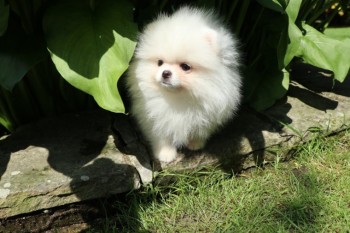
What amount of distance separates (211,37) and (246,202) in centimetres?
84

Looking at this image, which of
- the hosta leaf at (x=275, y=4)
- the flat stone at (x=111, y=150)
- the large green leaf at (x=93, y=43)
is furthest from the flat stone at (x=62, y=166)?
the hosta leaf at (x=275, y=4)

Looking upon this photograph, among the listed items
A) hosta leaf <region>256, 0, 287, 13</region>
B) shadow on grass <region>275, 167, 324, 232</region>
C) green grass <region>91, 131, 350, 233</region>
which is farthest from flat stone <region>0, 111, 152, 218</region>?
hosta leaf <region>256, 0, 287, 13</region>

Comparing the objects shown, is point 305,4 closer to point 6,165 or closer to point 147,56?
point 147,56

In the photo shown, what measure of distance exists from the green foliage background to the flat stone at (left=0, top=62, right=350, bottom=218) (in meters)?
0.13

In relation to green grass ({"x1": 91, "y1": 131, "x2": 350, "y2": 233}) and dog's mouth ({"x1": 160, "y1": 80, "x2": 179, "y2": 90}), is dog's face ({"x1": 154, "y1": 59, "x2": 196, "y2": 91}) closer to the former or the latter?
dog's mouth ({"x1": 160, "y1": 80, "x2": 179, "y2": 90})

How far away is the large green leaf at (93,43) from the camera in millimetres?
1788

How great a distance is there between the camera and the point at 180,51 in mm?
1823

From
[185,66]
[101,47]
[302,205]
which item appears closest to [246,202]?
[302,205]

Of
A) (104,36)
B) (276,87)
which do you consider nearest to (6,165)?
(104,36)

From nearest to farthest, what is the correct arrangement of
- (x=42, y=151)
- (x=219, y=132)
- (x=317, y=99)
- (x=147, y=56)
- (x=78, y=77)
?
(x=78, y=77), (x=147, y=56), (x=42, y=151), (x=219, y=132), (x=317, y=99)

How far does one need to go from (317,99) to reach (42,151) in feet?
5.26

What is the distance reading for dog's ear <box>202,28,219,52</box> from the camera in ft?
5.97

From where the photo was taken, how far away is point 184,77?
186 cm

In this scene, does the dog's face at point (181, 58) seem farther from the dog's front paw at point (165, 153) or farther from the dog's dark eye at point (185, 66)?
the dog's front paw at point (165, 153)
